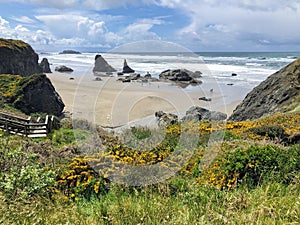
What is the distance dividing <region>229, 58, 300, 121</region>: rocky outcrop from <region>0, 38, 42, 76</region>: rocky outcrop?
2831 cm

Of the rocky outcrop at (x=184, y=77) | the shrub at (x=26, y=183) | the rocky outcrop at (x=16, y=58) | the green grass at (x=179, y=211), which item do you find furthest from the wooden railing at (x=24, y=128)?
the rocky outcrop at (x=184, y=77)

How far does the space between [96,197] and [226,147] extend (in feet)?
13.0

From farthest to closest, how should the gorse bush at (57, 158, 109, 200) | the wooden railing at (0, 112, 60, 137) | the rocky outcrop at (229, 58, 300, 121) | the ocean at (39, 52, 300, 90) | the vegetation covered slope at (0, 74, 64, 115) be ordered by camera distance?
the vegetation covered slope at (0, 74, 64, 115), the rocky outcrop at (229, 58, 300, 121), the wooden railing at (0, 112, 60, 137), the ocean at (39, 52, 300, 90), the gorse bush at (57, 158, 109, 200)

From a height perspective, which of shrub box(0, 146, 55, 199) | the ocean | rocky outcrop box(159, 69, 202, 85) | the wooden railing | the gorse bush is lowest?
the wooden railing

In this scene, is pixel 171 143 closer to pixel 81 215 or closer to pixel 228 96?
pixel 81 215

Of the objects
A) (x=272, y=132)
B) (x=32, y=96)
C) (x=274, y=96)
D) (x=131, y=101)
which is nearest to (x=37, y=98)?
(x=32, y=96)

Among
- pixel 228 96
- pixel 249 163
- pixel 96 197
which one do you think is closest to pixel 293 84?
pixel 228 96

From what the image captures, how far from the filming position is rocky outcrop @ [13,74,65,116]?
25219 mm

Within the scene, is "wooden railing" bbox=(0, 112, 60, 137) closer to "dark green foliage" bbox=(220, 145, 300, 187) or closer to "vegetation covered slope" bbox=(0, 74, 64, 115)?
"dark green foliage" bbox=(220, 145, 300, 187)

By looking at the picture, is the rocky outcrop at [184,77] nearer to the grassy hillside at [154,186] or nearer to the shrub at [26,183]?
the grassy hillside at [154,186]

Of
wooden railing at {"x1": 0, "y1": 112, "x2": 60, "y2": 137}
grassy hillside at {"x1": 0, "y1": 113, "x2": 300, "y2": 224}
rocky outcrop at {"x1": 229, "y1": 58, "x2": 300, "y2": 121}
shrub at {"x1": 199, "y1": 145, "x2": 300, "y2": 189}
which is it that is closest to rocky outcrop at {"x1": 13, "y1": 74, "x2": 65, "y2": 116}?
wooden railing at {"x1": 0, "y1": 112, "x2": 60, "y2": 137}

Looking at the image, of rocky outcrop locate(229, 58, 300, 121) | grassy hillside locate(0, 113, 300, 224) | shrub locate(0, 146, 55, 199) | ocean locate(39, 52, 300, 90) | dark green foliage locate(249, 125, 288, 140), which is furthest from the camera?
rocky outcrop locate(229, 58, 300, 121)

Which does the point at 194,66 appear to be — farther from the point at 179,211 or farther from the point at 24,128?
the point at 179,211

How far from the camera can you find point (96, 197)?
570 cm
